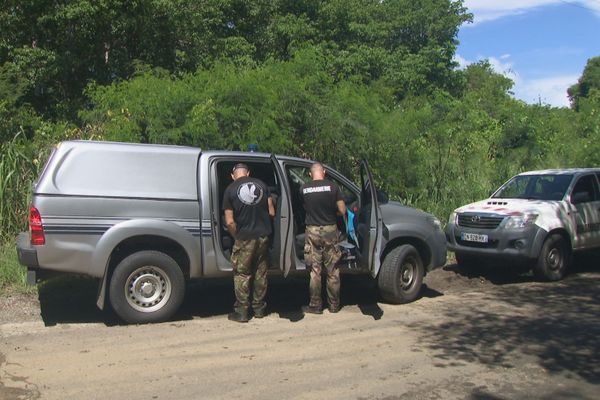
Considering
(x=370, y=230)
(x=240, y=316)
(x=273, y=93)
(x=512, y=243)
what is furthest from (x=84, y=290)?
(x=512, y=243)

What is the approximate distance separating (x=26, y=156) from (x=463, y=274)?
24.4 ft

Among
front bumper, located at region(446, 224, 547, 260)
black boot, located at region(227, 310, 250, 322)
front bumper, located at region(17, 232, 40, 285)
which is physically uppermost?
front bumper, located at region(17, 232, 40, 285)

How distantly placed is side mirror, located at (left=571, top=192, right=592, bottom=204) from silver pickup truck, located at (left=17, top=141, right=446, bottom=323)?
13.3 ft

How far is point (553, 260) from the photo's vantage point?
9.67m

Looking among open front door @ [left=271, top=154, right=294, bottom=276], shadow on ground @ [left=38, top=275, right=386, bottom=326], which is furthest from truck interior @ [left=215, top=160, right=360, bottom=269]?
shadow on ground @ [left=38, top=275, right=386, bottom=326]

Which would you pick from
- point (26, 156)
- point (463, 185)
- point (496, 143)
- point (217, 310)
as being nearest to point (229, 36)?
point (496, 143)

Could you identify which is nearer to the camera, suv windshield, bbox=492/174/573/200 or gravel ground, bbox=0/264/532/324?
gravel ground, bbox=0/264/532/324

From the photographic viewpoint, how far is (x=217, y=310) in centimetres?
764

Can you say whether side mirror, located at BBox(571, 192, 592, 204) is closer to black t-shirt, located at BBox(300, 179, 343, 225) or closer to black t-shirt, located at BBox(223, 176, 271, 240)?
black t-shirt, located at BBox(300, 179, 343, 225)

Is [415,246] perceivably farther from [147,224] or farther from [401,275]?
[147,224]

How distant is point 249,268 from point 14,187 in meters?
4.89

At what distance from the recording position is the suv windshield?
10.2m

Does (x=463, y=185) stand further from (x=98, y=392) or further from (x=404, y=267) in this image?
(x=98, y=392)

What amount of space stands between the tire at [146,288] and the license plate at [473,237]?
487 centimetres
